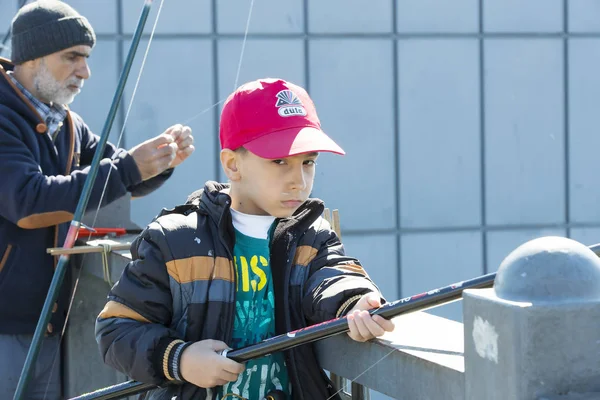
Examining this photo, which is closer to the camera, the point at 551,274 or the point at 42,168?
the point at 551,274

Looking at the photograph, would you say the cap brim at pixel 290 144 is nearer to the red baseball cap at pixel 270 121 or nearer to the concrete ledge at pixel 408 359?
the red baseball cap at pixel 270 121

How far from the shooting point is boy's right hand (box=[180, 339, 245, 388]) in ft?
6.50

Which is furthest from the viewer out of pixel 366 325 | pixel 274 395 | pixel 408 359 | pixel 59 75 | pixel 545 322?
pixel 59 75

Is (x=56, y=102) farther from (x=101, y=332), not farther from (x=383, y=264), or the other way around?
(x=383, y=264)

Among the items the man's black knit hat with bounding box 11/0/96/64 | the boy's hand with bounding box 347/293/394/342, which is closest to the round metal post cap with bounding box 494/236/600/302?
the boy's hand with bounding box 347/293/394/342

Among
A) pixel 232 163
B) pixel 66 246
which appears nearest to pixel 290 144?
pixel 232 163

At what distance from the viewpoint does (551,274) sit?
1322 millimetres

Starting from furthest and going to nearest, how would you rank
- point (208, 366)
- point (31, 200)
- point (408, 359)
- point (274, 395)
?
point (31, 200) → point (274, 395) → point (208, 366) → point (408, 359)

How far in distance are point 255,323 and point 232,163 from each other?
418 mm

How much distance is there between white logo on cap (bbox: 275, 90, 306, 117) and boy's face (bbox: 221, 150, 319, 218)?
12 centimetres

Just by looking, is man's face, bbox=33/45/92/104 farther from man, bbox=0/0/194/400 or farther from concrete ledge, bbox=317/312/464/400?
concrete ledge, bbox=317/312/464/400

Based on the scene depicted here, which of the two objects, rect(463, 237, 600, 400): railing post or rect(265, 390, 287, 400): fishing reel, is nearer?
rect(463, 237, 600, 400): railing post

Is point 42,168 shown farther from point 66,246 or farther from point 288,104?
point 288,104

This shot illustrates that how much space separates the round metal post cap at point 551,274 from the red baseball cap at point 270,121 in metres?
0.89
